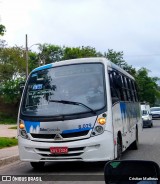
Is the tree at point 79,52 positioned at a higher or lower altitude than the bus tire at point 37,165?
higher

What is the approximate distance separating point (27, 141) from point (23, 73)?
4329 centimetres

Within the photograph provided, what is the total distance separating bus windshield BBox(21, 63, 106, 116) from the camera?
380 inches

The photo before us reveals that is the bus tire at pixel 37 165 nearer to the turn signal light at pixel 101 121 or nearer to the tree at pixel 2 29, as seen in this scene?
the turn signal light at pixel 101 121

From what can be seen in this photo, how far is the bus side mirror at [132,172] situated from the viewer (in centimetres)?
282

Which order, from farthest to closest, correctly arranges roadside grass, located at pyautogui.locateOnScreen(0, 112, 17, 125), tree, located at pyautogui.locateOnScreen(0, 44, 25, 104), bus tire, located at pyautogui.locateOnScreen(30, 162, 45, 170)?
tree, located at pyautogui.locateOnScreen(0, 44, 25, 104) < roadside grass, located at pyautogui.locateOnScreen(0, 112, 17, 125) < bus tire, located at pyautogui.locateOnScreen(30, 162, 45, 170)

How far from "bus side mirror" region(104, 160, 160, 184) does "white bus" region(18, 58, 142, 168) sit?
247 inches

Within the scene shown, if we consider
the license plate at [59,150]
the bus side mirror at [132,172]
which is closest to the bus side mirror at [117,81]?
the license plate at [59,150]

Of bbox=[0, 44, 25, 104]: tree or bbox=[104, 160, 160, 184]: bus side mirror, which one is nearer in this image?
bbox=[104, 160, 160, 184]: bus side mirror

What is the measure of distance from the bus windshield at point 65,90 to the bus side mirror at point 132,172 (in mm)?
6506

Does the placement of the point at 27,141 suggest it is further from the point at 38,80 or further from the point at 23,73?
the point at 23,73

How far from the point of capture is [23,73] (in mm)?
52312

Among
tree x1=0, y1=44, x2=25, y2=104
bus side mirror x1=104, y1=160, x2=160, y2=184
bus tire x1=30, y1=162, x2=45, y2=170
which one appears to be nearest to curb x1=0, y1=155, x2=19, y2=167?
bus tire x1=30, y1=162, x2=45, y2=170

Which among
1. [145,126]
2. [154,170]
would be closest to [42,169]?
[154,170]

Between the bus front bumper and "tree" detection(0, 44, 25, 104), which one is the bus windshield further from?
"tree" detection(0, 44, 25, 104)
